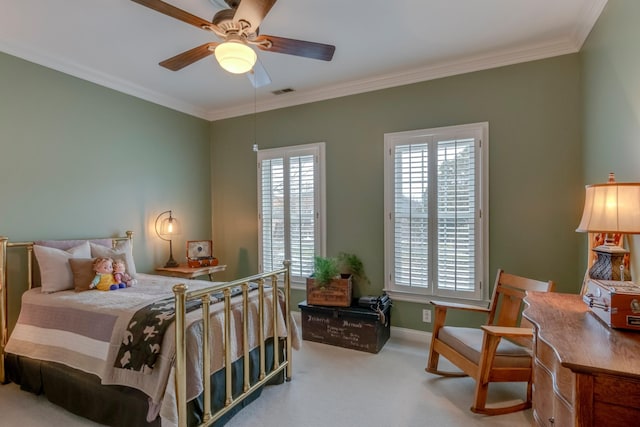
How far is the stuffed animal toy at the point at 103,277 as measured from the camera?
8.93 feet

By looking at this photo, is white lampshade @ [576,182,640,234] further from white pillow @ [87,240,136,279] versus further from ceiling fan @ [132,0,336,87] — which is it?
white pillow @ [87,240,136,279]

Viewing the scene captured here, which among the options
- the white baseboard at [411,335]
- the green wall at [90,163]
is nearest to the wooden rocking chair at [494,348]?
the white baseboard at [411,335]

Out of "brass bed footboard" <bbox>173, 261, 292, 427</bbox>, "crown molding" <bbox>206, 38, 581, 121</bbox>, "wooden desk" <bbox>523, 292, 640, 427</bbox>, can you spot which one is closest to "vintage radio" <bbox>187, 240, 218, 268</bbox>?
"brass bed footboard" <bbox>173, 261, 292, 427</bbox>

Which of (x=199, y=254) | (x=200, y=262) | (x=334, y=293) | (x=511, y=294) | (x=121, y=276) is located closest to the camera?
(x=511, y=294)

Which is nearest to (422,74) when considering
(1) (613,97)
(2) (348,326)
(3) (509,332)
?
(1) (613,97)

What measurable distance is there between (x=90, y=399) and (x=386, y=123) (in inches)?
136

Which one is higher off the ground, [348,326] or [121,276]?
[121,276]

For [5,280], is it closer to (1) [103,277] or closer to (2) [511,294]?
(1) [103,277]

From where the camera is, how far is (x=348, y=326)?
334 cm

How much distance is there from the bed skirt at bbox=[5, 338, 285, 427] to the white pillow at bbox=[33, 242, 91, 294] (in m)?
0.54

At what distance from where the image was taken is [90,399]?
7.08 feet

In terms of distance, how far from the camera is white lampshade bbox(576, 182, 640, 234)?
61.6 inches

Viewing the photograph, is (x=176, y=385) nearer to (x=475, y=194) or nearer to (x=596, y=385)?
(x=596, y=385)

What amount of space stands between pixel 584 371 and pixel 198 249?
12.9 ft
